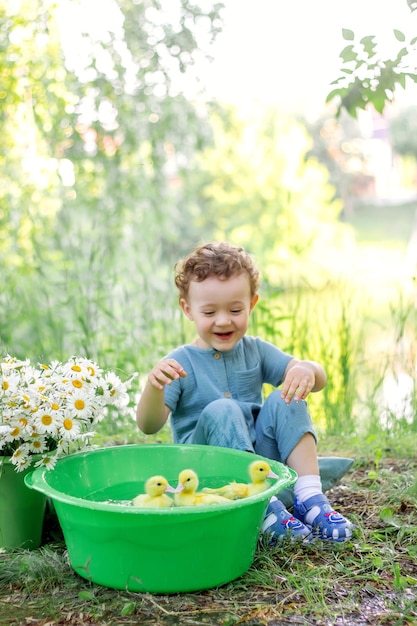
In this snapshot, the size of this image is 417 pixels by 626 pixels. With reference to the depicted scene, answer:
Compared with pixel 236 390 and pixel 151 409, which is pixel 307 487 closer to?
pixel 236 390

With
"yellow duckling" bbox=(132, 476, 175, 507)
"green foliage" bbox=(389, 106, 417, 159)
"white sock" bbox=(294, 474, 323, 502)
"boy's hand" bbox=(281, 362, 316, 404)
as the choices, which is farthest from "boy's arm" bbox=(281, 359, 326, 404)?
"green foliage" bbox=(389, 106, 417, 159)

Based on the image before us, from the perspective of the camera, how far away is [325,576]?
5.38 ft

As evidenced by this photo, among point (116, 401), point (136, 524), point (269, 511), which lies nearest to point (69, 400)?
point (116, 401)

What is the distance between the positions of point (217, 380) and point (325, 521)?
1.69 ft

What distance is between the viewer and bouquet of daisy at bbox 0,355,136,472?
1732mm

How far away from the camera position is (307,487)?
1924 mm

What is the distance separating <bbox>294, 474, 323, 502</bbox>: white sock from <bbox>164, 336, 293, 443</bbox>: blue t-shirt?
227 mm

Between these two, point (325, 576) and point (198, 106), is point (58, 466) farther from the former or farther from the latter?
point (198, 106)

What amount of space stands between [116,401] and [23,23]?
324cm

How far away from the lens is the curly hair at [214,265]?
206 centimetres

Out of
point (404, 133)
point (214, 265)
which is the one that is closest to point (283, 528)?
point (214, 265)

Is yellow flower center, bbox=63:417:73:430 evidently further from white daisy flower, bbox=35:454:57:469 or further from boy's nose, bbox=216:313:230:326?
boy's nose, bbox=216:313:230:326

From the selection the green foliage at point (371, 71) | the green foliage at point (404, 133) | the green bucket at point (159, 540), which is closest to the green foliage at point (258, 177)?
the green foliage at point (404, 133)

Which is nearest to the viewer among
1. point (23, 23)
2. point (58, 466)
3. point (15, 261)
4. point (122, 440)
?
point (58, 466)
